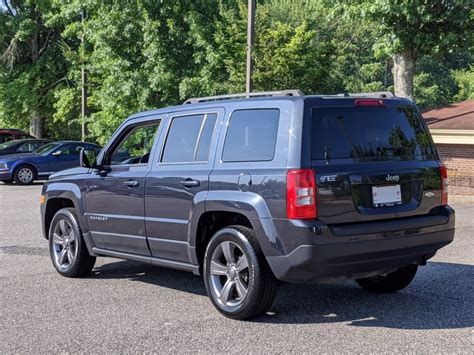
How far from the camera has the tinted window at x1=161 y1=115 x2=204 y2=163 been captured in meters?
5.96

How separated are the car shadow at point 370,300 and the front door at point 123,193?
72 centimetres

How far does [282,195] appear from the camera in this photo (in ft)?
16.0

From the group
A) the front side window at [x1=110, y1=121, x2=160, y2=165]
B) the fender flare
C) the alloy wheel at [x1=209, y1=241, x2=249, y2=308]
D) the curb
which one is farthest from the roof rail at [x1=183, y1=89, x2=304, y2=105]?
the curb

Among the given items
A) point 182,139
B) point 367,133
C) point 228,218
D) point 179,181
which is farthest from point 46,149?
point 367,133

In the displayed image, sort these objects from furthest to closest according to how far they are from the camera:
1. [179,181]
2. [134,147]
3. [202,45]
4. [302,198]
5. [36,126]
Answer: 1. [36,126]
2. [202,45]
3. [134,147]
4. [179,181]
5. [302,198]

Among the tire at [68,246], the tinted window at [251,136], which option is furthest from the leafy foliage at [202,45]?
the tinted window at [251,136]

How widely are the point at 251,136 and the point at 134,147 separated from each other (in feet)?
6.64

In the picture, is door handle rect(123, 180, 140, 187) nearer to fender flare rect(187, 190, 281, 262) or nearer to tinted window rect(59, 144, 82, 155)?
fender flare rect(187, 190, 281, 262)

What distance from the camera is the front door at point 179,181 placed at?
18.7 feet

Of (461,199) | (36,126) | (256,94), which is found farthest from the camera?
(36,126)

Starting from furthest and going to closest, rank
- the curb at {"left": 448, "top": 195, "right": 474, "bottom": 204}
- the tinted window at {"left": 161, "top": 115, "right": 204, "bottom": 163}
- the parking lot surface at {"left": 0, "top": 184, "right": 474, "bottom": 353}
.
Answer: the curb at {"left": 448, "top": 195, "right": 474, "bottom": 204}, the tinted window at {"left": 161, "top": 115, "right": 204, "bottom": 163}, the parking lot surface at {"left": 0, "top": 184, "right": 474, "bottom": 353}

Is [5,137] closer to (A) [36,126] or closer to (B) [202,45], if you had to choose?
(A) [36,126]

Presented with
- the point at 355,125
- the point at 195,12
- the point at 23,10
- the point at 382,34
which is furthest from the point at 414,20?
the point at 23,10

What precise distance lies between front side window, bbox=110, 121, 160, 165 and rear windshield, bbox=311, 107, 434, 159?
7.19ft
